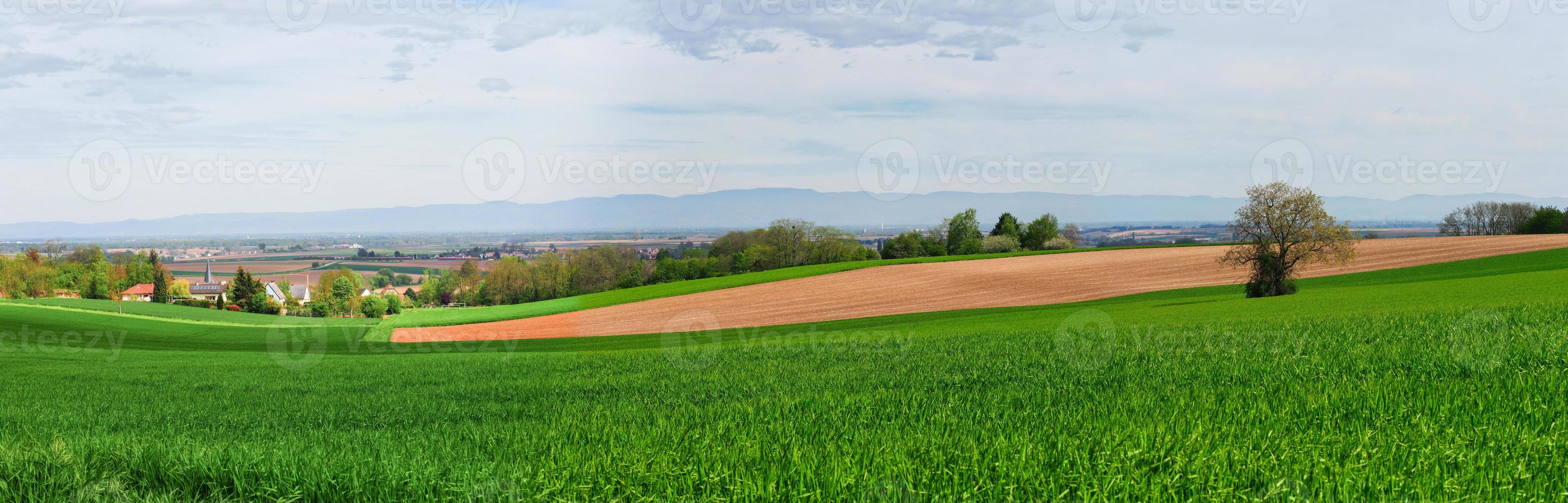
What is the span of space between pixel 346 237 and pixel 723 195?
89740 mm

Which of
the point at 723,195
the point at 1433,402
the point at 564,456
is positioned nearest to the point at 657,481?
the point at 564,456

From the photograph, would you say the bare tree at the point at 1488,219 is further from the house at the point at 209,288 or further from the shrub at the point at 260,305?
the house at the point at 209,288

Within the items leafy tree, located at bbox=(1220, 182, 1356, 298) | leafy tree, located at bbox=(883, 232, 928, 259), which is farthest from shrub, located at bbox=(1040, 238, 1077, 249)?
leafy tree, located at bbox=(1220, 182, 1356, 298)

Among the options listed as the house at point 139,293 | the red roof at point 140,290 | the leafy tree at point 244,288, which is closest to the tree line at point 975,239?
the leafy tree at point 244,288

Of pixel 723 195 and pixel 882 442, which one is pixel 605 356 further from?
pixel 723 195

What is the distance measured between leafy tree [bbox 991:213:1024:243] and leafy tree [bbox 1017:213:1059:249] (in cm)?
119

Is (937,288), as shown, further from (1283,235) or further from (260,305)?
(260,305)

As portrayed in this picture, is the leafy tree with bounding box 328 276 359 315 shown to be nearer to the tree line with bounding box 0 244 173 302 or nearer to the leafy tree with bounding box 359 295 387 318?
the leafy tree with bounding box 359 295 387 318

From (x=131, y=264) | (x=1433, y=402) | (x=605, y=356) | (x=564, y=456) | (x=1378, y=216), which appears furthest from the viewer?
(x=1378, y=216)

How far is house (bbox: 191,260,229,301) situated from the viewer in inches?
3305

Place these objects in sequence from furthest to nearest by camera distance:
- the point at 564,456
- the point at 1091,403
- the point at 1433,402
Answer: the point at 1091,403, the point at 1433,402, the point at 564,456

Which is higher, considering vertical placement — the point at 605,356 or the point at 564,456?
the point at 564,456

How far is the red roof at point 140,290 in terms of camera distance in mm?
85312

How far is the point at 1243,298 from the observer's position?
36812 millimetres
